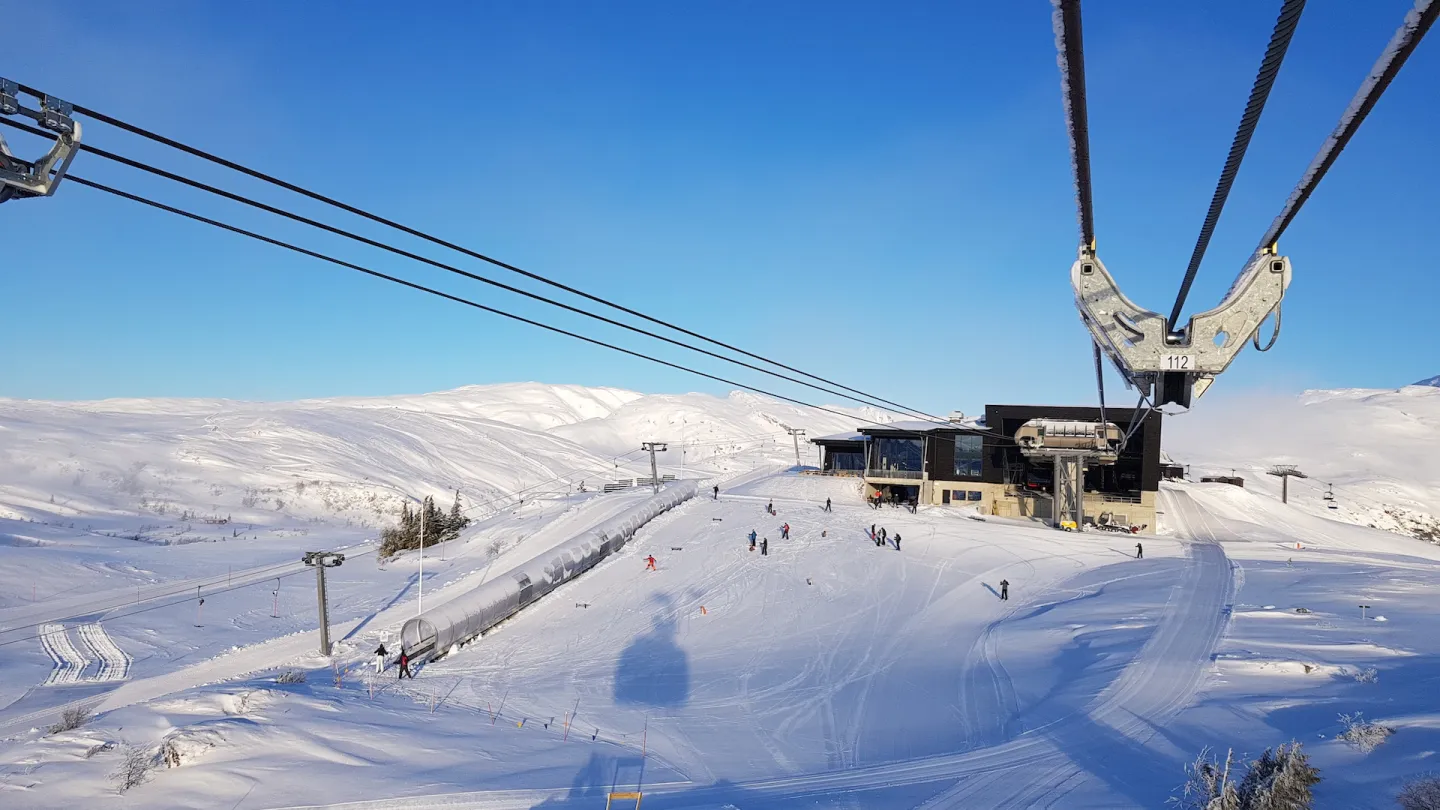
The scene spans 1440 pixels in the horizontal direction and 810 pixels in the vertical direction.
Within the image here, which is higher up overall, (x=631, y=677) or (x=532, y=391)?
(x=532, y=391)

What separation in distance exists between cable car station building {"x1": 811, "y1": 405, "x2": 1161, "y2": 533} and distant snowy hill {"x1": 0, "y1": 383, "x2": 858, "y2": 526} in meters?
34.8

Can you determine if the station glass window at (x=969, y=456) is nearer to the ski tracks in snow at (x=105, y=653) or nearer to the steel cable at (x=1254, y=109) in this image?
the ski tracks in snow at (x=105, y=653)

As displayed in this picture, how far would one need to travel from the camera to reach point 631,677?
22.9 m

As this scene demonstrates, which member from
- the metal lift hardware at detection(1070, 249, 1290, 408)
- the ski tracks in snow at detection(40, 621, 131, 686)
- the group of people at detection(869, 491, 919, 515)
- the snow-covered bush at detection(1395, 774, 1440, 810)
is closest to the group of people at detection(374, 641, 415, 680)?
the ski tracks in snow at detection(40, 621, 131, 686)

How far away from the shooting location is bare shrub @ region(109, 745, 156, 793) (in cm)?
A: 1209

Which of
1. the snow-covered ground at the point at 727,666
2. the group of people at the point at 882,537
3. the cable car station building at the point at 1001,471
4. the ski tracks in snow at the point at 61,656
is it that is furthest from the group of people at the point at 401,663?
the cable car station building at the point at 1001,471

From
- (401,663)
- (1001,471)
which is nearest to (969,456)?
(1001,471)

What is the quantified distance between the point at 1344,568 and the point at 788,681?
28204mm

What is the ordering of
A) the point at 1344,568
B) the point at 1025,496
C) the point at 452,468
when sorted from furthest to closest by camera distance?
the point at 452,468
the point at 1025,496
the point at 1344,568

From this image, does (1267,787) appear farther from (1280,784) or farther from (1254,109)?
(1254,109)

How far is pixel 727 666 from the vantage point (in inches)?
939

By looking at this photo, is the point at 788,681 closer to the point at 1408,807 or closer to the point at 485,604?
the point at 485,604

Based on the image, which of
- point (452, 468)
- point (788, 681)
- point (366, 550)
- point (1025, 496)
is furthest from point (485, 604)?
point (452, 468)

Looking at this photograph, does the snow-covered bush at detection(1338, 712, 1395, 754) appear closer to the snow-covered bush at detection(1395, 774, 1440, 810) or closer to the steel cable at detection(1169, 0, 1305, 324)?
the snow-covered bush at detection(1395, 774, 1440, 810)
